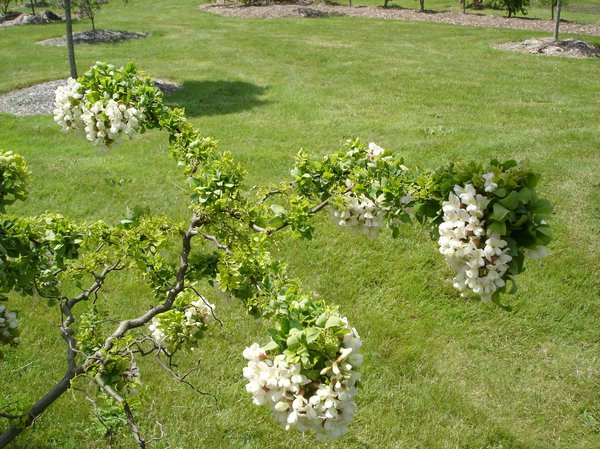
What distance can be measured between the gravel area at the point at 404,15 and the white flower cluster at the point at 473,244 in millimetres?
24018

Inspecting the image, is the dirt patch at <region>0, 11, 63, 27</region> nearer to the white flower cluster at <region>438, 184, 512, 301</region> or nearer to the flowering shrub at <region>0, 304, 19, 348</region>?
the flowering shrub at <region>0, 304, 19, 348</region>

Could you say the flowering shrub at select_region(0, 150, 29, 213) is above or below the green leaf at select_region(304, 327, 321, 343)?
above

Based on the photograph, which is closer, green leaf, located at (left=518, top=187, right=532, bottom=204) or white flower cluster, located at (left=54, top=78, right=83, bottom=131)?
green leaf, located at (left=518, top=187, right=532, bottom=204)

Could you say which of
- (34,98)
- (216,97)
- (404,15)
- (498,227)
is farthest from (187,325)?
(404,15)

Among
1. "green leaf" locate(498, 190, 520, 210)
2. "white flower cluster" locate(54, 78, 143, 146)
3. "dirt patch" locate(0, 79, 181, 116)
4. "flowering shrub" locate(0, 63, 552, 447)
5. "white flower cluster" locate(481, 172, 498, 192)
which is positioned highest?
"white flower cluster" locate(54, 78, 143, 146)

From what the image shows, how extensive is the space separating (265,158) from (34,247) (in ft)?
19.8

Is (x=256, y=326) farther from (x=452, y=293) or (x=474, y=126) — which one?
(x=474, y=126)

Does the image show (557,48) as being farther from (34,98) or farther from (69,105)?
(69,105)

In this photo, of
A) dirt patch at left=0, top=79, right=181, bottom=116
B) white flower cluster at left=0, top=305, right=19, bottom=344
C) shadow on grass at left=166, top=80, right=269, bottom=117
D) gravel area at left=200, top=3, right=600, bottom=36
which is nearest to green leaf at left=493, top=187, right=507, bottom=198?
white flower cluster at left=0, top=305, right=19, bottom=344

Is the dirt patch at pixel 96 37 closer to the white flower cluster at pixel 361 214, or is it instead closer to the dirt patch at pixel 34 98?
the dirt patch at pixel 34 98

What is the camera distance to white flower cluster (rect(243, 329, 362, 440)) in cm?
166

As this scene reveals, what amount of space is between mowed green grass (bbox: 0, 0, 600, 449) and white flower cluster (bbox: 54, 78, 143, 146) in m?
0.66

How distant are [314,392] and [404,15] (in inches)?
1139

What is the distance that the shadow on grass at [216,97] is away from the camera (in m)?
11.5
